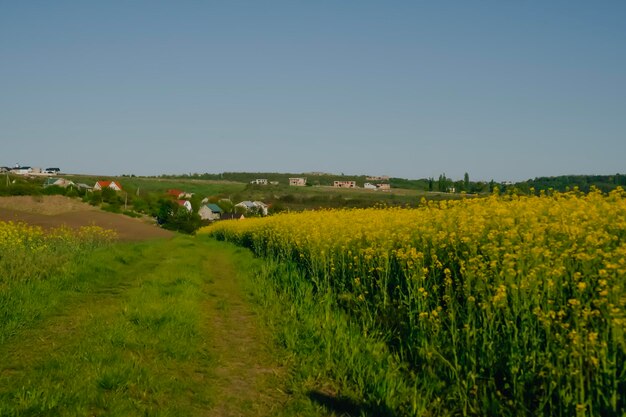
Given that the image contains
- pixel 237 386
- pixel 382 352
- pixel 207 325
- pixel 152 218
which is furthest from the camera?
pixel 152 218

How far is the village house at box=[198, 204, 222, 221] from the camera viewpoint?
4450 inches

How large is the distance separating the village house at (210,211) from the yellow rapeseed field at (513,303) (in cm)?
10451

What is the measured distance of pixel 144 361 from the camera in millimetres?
7023

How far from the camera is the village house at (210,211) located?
113 m

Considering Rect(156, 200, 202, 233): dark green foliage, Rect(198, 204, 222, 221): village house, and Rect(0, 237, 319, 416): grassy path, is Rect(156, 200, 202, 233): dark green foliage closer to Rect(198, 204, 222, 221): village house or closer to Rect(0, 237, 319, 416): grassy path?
Rect(198, 204, 222, 221): village house

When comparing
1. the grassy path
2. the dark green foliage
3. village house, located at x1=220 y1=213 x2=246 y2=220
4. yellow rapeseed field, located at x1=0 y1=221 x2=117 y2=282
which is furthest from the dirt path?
village house, located at x1=220 y1=213 x2=246 y2=220

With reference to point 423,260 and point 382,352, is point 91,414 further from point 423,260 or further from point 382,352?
point 423,260

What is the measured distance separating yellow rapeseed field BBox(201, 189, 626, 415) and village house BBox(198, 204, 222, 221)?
343ft

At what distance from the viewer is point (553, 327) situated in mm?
5691

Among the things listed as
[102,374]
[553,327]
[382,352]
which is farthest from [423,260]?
[102,374]

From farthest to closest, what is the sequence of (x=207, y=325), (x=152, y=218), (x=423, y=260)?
(x=152, y=218), (x=207, y=325), (x=423, y=260)

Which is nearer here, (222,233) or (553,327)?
(553,327)

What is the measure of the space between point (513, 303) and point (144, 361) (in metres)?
4.62

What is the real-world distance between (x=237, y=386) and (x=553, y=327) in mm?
3692
